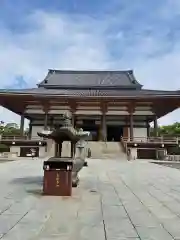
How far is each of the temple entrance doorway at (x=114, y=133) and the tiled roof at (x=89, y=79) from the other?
5.97 m

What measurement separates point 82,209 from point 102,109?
25.8 m

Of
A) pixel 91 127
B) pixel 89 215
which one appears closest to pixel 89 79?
pixel 91 127

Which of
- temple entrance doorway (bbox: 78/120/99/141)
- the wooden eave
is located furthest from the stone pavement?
temple entrance doorway (bbox: 78/120/99/141)

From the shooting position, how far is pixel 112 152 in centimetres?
2616

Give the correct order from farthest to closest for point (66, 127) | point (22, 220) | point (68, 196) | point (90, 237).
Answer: point (66, 127) → point (68, 196) → point (22, 220) → point (90, 237)

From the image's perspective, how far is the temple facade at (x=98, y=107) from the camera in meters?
28.7

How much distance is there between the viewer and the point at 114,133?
34.5 meters

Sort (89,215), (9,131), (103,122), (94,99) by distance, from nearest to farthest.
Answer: (89,215) < (94,99) < (103,122) < (9,131)

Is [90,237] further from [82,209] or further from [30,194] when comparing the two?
[30,194]

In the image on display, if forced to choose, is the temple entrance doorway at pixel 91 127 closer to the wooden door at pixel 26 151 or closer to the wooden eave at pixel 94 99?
the wooden eave at pixel 94 99

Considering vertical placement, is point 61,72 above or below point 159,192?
above

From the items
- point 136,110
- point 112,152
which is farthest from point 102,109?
Answer: point 112,152

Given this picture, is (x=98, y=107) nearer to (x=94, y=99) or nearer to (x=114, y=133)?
(x=94, y=99)

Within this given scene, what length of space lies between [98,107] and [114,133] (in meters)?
5.04
